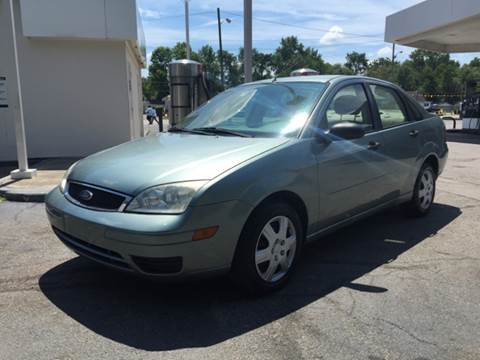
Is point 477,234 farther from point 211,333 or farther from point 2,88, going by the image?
point 2,88

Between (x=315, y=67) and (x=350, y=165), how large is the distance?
9173cm

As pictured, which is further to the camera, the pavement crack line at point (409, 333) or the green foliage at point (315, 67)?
the green foliage at point (315, 67)

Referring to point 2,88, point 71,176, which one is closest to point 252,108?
point 71,176

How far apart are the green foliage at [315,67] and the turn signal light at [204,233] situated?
6714 cm

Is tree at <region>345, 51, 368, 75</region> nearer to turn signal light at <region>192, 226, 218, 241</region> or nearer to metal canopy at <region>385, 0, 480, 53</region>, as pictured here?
metal canopy at <region>385, 0, 480, 53</region>

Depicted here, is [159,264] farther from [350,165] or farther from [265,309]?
[350,165]

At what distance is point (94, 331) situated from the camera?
308cm

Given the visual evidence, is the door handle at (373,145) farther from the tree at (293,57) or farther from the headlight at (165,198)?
the tree at (293,57)

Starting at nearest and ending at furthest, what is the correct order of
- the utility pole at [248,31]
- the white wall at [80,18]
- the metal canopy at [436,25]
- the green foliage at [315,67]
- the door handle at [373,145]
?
the door handle at [373,145]
the white wall at [80,18]
the utility pole at [248,31]
the metal canopy at [436,25]
the green foliage at [315,67]

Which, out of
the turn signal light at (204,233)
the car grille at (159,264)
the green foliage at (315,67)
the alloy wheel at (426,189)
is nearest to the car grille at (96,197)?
the car grille at (159,264)

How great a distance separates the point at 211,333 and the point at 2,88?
7319 mm

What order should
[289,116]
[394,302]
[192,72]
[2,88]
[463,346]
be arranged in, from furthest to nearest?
1. [192,72]
2. [2,88]
3. [289,116]
4. [394,302]
5. [463,346]

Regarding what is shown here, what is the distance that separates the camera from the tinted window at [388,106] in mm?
4949

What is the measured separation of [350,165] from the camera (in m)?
4.21
